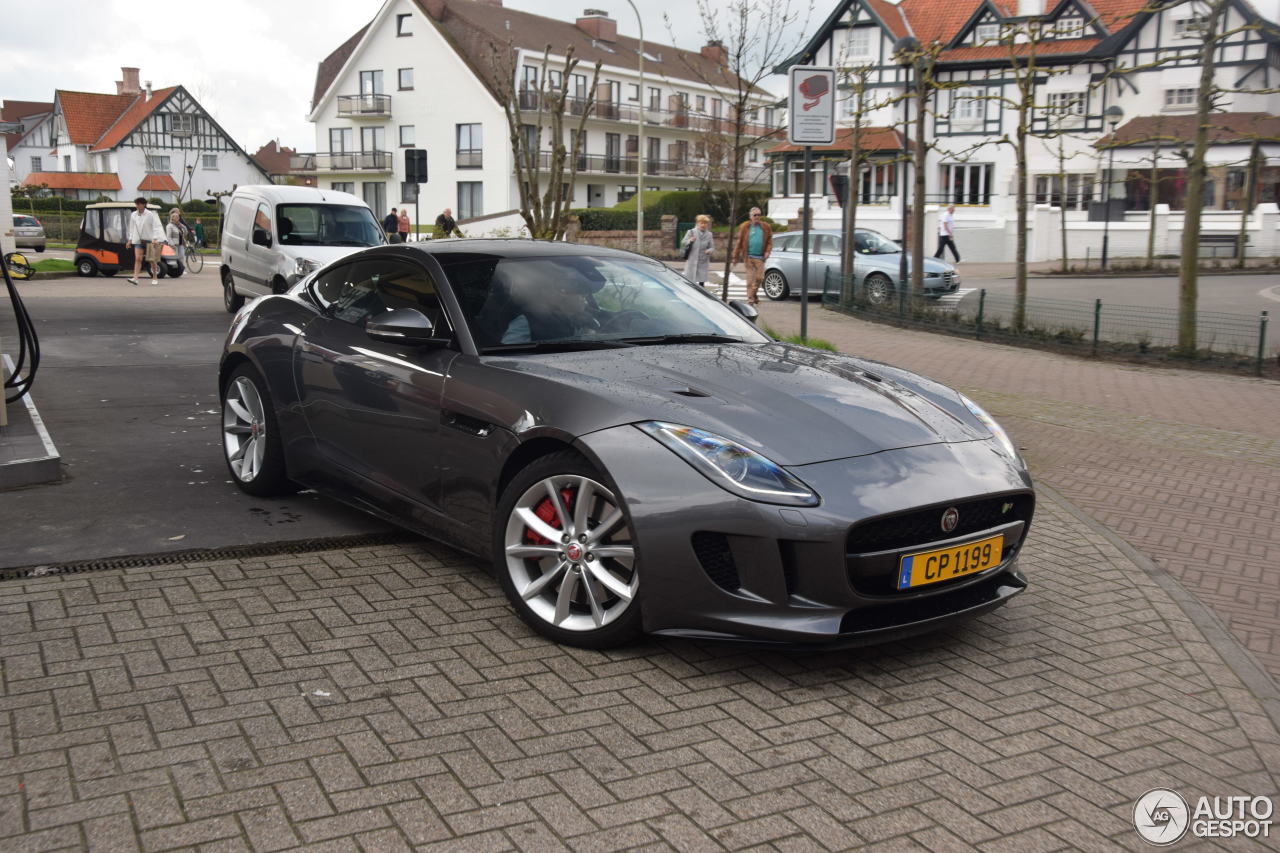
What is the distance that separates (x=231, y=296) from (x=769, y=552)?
56.5ft

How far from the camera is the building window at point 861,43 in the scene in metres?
56.3

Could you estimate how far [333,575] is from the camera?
5.20 meters

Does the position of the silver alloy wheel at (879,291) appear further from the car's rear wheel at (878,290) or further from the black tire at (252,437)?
the black tire at (252,437)

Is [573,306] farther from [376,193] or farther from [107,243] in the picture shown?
[376,193]

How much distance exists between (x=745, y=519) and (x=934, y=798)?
1067 millimetres

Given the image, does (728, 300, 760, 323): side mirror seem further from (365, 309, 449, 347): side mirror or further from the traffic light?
the traffic light

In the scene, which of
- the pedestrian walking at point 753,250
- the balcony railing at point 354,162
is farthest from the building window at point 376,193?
the pedestrian walking at point 753,250

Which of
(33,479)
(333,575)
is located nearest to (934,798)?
(333,575)

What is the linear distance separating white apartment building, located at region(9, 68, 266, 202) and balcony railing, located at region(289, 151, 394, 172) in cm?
1777

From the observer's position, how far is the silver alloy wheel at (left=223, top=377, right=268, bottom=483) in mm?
6371

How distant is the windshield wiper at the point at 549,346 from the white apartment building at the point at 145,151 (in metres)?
84.4

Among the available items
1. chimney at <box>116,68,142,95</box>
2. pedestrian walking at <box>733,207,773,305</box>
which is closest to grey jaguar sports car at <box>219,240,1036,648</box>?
pedestrian walking at <box>733,207,773,305</box>

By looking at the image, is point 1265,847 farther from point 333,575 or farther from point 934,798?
point 333,575

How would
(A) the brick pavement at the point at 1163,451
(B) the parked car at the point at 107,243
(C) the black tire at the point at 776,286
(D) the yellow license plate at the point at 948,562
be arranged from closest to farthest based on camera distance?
(D) the yellow license plate at the point at 948,562, (A) the brick pavement at the point at 1163,451, (C) the black tire at the point at 776,286, (B) the parked car at the point at 107,243
